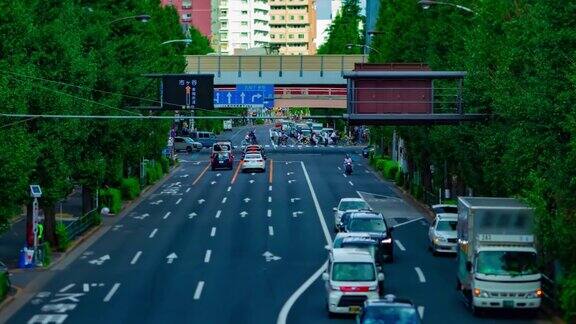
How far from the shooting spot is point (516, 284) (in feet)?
111

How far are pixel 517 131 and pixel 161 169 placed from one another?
57.8m

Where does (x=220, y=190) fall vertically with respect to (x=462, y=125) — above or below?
below

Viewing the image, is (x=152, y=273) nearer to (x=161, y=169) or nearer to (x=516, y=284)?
(x=516, y=284)

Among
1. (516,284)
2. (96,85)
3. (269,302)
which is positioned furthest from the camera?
(96,85)

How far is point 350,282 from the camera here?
112 ft

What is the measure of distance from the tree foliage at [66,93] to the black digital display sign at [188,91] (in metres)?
3.21

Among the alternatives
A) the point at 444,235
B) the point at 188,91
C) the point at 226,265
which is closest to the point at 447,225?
the point at 444,235

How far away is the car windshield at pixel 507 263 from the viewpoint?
112 ft

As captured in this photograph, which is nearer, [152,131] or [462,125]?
[462,125]

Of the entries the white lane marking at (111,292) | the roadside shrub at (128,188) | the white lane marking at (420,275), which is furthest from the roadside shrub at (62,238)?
the roadside shrub at (128,188)

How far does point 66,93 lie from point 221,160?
168 ft

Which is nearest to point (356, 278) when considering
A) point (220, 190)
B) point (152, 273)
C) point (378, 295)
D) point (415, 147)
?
point (378, 295)

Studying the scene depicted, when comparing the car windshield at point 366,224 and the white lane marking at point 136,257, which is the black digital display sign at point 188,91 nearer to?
the white lane marking at point 136,257

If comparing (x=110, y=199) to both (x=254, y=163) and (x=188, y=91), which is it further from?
(x=254, y=163)
